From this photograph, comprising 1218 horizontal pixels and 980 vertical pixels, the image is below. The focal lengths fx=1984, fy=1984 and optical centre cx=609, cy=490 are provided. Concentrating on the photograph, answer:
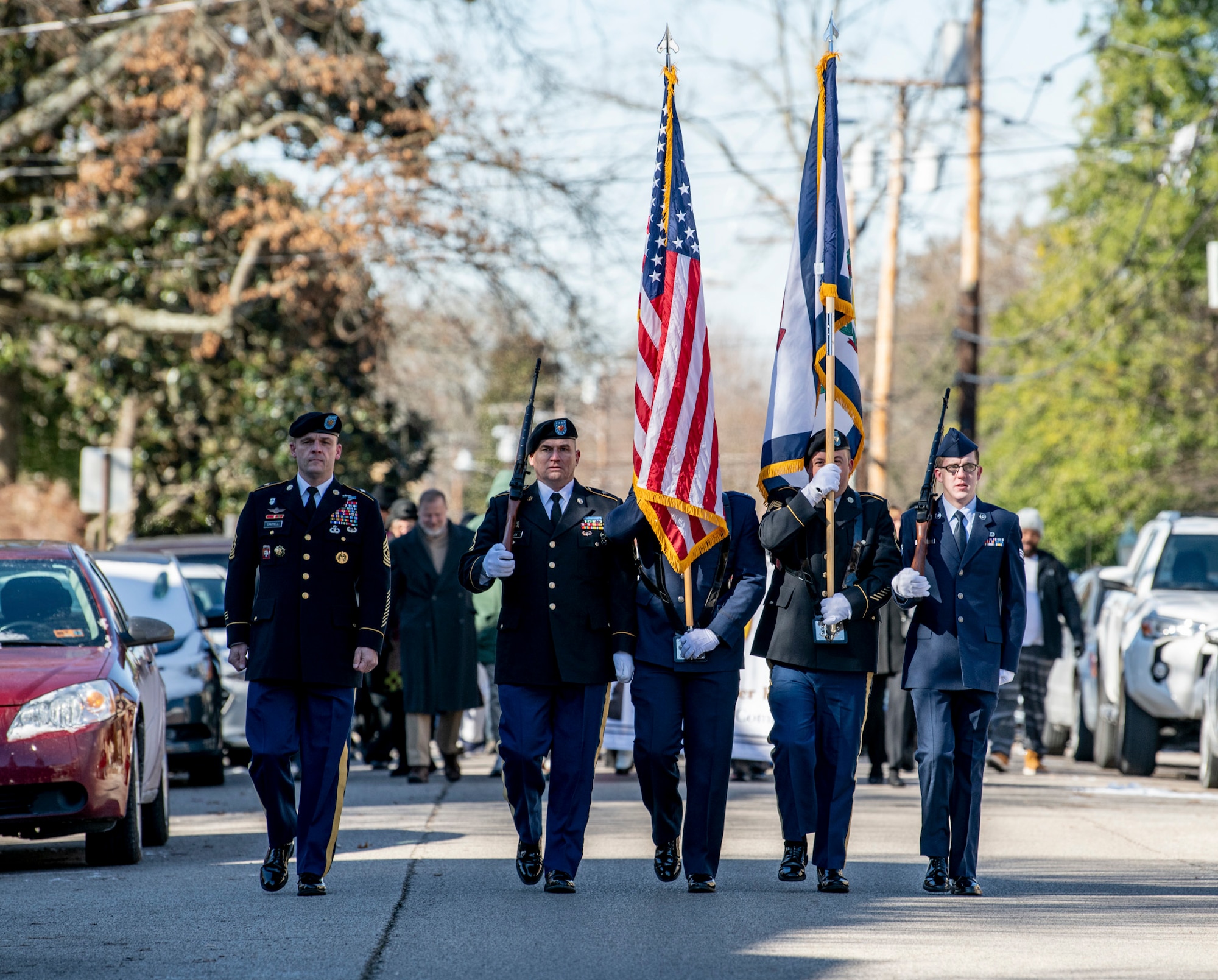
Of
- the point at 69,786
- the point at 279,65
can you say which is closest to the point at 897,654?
the point at 69,786

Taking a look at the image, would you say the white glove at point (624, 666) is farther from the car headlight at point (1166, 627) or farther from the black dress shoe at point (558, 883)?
the car headlight at point (1166, 627)

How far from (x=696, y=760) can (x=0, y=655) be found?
11.8 feet

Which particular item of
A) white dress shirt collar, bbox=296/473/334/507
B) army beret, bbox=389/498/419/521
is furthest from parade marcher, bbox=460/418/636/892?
army beret, bbox=389/498/419/521

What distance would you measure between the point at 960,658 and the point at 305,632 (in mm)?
2954

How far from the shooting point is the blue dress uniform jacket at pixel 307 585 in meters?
8.85

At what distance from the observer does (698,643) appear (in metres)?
8.79

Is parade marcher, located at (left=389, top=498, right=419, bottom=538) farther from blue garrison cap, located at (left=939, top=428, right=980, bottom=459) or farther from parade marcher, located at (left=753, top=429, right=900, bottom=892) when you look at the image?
blue garrison cap, located at (left=939, top=428, right=980, bottom=459)

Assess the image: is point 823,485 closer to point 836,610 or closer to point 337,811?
point 836,610

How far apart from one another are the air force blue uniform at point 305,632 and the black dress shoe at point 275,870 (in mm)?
41

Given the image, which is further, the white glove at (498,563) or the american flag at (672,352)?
the american flag at (672,352)

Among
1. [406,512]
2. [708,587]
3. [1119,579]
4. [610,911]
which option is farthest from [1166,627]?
[610,911]

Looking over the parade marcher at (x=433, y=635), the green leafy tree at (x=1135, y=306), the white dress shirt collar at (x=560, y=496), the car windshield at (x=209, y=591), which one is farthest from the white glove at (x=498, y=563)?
the green leafy tree at (x=1135, y=306)

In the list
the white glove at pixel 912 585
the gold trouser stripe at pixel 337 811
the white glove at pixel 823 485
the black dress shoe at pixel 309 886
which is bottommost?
the black dress shoe at pixel 309 886

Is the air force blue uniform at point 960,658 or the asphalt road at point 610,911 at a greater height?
the air force blue uniform at point 960,658
